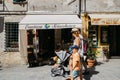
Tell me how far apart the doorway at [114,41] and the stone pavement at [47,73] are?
3.34 metres

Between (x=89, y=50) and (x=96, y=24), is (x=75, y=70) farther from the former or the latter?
(x=96, y=24)

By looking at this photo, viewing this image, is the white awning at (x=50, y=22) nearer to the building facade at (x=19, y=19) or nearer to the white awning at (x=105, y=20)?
the building facade at (x=19, y=19)

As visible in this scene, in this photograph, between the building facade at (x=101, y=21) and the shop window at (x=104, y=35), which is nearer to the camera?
the building facade at (x=101, y=21)

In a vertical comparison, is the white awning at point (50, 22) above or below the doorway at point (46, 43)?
above

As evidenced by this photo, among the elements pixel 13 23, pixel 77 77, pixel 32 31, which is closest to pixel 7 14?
pixel 13 23

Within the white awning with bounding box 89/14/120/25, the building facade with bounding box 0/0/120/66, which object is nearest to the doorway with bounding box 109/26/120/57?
the building facade with bounding box 0/0/120/66

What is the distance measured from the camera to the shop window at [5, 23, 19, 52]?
21.7m

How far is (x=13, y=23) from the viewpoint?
21.6 metres

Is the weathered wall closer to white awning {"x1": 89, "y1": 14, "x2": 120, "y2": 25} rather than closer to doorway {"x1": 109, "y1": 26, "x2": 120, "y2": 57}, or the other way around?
white awning {"x1": 89, "y1": 14, "x2": 120, "y2": 25}

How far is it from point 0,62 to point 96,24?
6.99 m

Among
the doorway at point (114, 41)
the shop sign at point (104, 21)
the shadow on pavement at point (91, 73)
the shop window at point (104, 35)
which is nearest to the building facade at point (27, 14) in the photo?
the shop sign at point (104, 21)

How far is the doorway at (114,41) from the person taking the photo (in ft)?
77.9

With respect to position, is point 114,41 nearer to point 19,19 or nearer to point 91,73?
point 91,73

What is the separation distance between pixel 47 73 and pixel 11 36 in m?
5.34
